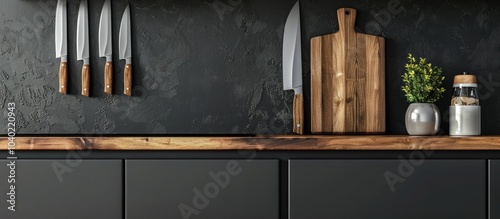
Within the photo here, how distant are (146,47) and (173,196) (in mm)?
769

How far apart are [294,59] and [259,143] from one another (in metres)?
0.62

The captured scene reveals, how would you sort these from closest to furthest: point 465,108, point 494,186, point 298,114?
point 494,186 → point 465,108 → point 298,114

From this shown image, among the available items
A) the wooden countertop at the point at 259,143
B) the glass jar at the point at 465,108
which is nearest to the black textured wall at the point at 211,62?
the glass jar at the point at 465,108

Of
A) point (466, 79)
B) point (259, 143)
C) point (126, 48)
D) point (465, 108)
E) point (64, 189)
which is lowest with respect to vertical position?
point (64, 189)

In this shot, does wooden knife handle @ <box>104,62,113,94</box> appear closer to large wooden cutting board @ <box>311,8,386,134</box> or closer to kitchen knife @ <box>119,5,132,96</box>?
kitchen knife @ <box>119,5,132,96</box>

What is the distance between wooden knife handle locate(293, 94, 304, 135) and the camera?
7.57 feet

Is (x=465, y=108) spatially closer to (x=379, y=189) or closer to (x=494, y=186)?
(x=494, y=186)

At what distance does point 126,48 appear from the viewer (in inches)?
92.8

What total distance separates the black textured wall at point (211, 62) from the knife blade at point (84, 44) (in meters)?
0.04

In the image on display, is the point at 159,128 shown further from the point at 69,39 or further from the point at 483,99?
the point at 483,99

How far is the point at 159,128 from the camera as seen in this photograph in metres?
2.38

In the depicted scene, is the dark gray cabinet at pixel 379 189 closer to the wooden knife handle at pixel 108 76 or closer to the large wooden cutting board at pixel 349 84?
the large wooden cutting board at pixel 349 84

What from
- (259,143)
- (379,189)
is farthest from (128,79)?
(379,189)

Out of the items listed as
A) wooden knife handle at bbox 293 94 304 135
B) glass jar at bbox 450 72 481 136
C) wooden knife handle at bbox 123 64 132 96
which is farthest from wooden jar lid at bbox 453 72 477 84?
wooden knife handle at bbox 123 64 132 96
